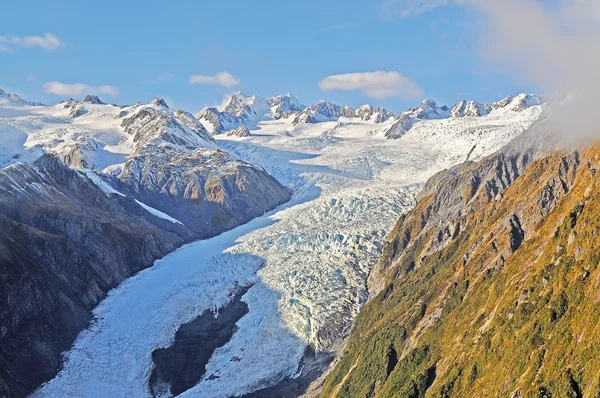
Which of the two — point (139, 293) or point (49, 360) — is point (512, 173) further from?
point (49, 360)

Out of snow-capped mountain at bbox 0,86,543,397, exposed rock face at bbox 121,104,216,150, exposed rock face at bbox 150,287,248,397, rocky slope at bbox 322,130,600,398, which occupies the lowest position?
rocky slope at bbox 322,130,600,398

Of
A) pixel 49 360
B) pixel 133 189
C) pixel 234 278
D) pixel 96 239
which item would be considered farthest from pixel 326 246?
pixel 133 189

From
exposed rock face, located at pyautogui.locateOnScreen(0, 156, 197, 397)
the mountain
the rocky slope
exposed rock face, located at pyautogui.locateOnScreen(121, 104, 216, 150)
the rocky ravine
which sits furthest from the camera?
exposed rock face, located at pyautogui.locateOnScreen(121, 104, 216, 150)

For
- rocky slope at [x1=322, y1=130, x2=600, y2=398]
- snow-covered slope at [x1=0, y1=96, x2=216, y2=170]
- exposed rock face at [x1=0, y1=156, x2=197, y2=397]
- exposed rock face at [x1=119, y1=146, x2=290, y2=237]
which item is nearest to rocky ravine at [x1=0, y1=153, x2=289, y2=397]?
exposed rock face at [x1=0, y1=156, x2=197, y2=397]

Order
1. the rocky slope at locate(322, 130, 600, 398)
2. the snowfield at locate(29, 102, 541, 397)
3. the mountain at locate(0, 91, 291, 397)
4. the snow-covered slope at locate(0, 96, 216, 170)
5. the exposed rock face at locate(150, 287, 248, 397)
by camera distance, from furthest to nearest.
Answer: the snow-covered slope at locate(0, 96, 216, 170) → the mountain at locate(0, 91, 291, 397) → the snowfield at locate(29, 102, 541, 397) → the exposed rock face at locate(150, 287, 248, 397) → the rocky slope at locate(322, 130, 600, 398)

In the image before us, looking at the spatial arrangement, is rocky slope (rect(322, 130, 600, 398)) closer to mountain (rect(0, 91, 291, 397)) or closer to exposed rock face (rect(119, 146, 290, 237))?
mountain (rect(0, 91, 291, 397))

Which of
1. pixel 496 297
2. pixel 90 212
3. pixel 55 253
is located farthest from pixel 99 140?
pixel 496 297
